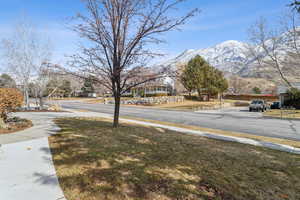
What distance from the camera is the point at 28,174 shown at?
3.10m

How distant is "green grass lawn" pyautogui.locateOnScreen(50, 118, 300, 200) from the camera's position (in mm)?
2568

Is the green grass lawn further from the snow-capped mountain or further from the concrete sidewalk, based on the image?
the snow-capped mountain

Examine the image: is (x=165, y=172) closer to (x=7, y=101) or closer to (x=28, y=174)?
(x=28, y=174)

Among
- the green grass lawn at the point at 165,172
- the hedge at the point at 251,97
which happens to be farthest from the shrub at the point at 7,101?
the hedge at the point at 251,97

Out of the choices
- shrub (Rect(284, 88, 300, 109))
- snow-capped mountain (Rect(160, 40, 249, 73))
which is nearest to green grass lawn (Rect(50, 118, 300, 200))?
snow-capped mountain (Rect(160, 40, 249, 73))

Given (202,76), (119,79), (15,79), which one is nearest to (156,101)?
(202,76)

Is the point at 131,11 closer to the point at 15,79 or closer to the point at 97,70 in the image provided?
the point at 97,70

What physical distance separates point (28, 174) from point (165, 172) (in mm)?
2657

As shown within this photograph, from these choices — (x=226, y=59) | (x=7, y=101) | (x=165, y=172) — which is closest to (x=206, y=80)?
(x=226, y=59)

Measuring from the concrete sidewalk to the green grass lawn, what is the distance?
0.17m

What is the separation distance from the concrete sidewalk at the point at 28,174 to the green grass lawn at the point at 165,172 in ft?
0.55

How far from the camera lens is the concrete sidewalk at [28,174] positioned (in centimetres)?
251

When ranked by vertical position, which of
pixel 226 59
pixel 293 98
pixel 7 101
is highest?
pixel 226 59

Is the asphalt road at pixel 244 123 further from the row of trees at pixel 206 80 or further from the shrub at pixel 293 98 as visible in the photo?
the row of trees at pixel 206 80
